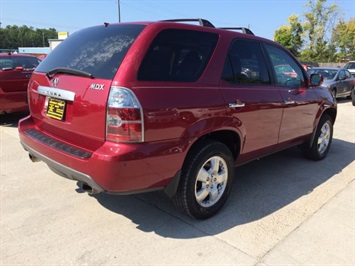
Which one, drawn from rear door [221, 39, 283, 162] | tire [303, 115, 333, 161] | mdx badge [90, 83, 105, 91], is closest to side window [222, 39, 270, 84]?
rear door [221, 39, 283, 162]

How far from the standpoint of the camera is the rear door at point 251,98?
3.34 m

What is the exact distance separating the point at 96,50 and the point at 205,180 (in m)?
1.56

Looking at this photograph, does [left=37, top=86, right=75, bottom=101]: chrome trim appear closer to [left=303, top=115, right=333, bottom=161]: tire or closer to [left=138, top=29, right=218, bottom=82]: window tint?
[left=138, top=29, right=218, bottom=82]: window tint

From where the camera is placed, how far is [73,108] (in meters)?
2.79

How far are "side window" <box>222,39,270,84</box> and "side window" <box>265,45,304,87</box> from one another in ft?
0.84

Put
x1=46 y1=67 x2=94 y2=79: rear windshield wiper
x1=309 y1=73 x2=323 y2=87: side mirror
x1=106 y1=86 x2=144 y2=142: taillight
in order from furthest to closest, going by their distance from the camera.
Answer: x1=309 y1=73 x2=323 y2=87: side mirror < x1=46 y1=67 x2=94 y2=79: rear windshield wiper < x1=106 y1=86 x2=144 y2=142: taillight

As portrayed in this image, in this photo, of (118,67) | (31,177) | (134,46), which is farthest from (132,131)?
(31,177)

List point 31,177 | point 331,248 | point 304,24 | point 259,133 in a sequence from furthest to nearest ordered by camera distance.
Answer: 1. point 304,24
2. point 31,177
3. point 259,133
4. point 331,248

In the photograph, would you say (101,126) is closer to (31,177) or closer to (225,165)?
(225,165)

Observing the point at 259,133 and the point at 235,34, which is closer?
the point at 235,34

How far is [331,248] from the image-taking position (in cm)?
293

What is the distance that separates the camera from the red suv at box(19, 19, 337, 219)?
8.36ft

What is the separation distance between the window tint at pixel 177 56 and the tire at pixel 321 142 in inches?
109

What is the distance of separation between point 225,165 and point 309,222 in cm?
100
